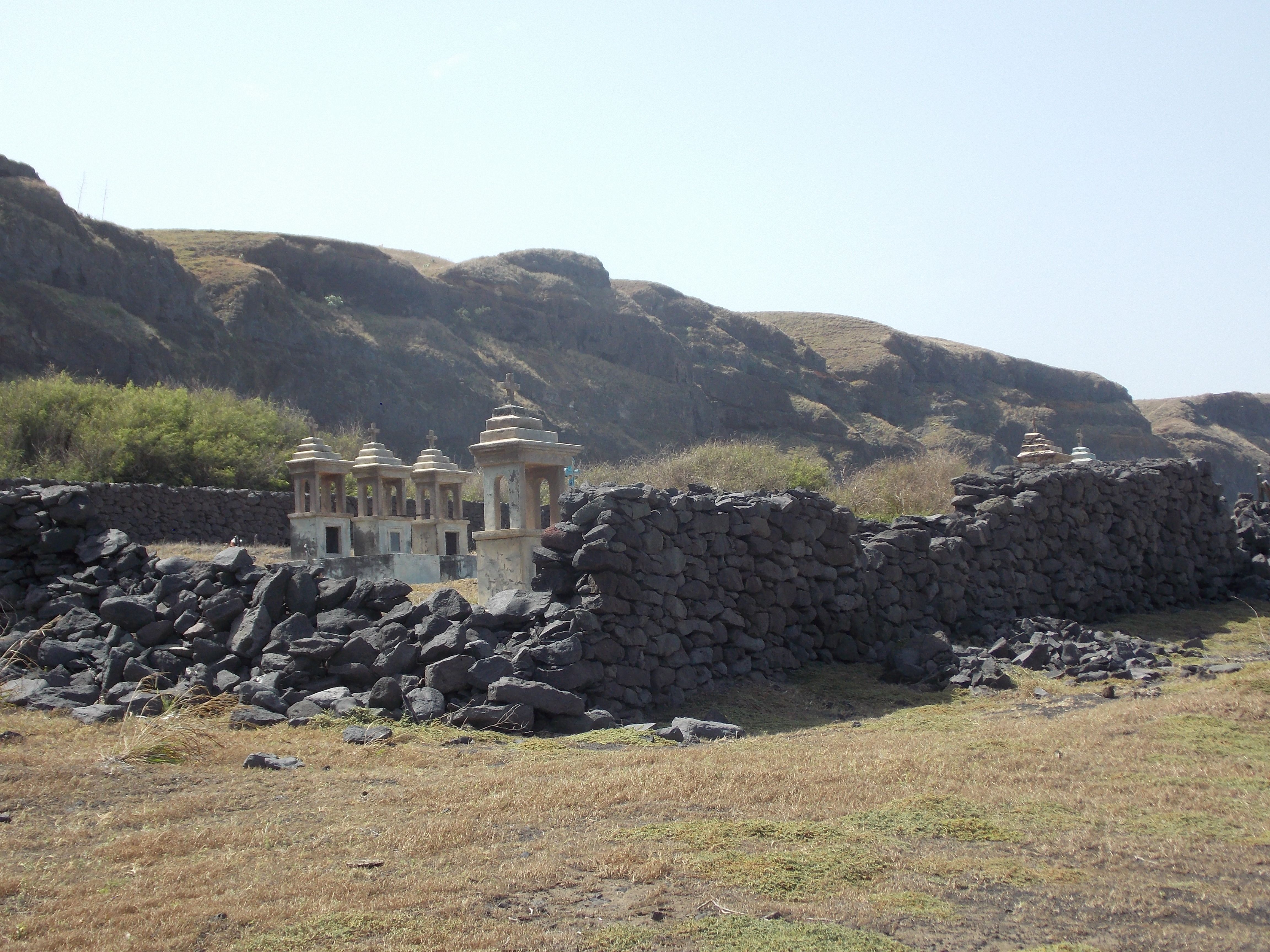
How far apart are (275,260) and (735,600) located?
5761 centimetres

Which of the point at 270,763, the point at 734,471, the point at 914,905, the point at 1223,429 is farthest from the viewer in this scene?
the point at 1223,429

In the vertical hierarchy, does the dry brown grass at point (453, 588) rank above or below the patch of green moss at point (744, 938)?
below

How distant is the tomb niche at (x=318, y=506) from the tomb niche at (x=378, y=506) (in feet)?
1.26

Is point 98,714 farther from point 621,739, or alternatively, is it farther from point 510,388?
point 510,388

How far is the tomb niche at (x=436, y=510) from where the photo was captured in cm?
2445

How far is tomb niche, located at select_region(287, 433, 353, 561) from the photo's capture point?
74.6 feet

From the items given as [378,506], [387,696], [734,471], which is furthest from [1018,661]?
[734,471]

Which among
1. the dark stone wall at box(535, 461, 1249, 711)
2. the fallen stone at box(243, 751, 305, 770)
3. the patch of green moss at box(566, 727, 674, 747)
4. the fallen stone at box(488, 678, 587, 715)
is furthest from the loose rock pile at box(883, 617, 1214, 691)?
the fallen stone at box(243, 751, 305, 770)

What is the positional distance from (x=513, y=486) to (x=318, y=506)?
10.3 m

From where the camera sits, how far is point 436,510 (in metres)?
25.4

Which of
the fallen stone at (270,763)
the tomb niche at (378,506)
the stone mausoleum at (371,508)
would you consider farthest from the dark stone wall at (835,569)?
the tomb niche at (378,506)

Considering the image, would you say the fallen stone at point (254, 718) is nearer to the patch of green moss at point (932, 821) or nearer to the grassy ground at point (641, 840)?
the grassy ground at point (641, 840)

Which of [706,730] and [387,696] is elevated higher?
[387,696]

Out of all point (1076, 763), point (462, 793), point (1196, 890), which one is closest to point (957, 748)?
point (1076, 763)
